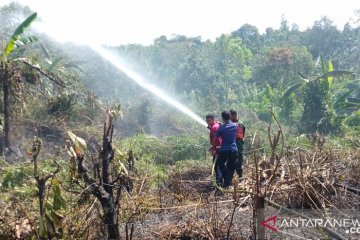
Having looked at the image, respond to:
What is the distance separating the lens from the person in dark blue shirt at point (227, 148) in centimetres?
559

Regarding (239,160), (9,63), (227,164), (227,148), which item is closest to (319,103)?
(239,160)

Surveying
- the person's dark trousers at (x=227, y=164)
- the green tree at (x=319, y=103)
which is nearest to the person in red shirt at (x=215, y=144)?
the person's dark trousers at (x=227, y=164)

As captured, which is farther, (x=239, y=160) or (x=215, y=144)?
(x=239, y=160)

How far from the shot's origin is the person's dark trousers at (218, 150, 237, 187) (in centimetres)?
570

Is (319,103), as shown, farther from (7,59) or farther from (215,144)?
(7,59)

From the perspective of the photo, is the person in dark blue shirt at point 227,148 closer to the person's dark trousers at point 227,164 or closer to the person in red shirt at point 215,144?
the person's dark trousers at point 227,164

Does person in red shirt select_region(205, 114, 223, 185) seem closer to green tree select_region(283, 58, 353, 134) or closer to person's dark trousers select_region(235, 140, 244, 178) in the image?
person's dark trousers select_region(235, 140, 244, 178)

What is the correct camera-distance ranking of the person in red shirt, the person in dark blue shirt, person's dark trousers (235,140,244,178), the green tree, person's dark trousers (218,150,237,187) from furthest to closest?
the green tree → person's dark trousers (235,140,244,178) → the person in red shirt → person's dark trousers (218,150,237,187) → the person in dark blue shirt

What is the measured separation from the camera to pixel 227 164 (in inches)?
229

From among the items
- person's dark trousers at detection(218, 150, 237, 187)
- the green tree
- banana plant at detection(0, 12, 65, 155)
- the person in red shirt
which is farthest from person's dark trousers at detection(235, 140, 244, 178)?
the green tree

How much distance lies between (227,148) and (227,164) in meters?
0.33

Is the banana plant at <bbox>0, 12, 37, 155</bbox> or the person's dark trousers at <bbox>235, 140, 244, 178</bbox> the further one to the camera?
the banana plant at <bbox>0, 12, 37, 155</bbox>

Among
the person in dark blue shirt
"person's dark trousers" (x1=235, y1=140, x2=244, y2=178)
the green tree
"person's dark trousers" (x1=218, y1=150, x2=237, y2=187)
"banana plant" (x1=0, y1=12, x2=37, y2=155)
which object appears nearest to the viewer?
the person in dark blue shirt

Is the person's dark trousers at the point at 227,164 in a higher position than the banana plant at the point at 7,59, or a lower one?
lower
